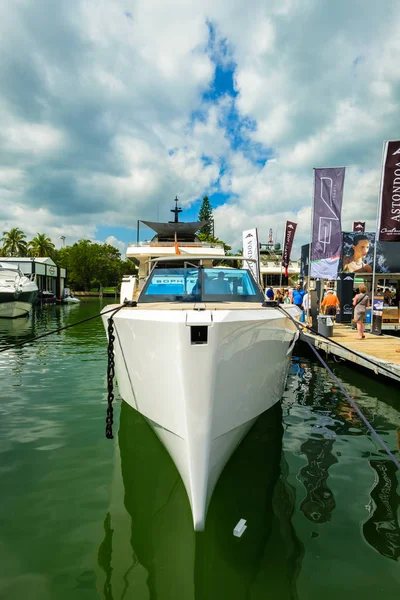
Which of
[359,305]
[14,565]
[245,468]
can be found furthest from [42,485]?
[359,305]

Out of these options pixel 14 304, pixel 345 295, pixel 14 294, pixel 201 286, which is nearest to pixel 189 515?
pixel 201 286

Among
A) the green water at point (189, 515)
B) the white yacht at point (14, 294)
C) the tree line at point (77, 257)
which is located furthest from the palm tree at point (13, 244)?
the green water at point (189, 515)

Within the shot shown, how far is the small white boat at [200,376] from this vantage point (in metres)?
3.44

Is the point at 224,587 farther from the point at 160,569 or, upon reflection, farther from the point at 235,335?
the point at 235,335

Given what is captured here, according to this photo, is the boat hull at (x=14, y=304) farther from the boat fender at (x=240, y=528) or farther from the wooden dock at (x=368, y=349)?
the boat fender at (x=240, y=528)

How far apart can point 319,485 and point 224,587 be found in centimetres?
193

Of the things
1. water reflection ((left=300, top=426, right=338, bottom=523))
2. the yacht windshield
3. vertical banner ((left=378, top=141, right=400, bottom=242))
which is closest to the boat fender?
water reflection ((left=300, top=426, right=338, bottom=523))

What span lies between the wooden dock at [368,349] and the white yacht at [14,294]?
19617 millimetres

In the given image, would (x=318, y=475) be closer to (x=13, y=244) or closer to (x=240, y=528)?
(x=240, y=528)

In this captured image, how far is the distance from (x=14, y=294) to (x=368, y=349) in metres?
21.8

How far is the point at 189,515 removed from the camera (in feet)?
12.6

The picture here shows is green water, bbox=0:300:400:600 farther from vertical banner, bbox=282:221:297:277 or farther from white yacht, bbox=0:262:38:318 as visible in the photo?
white yacht, bbox=0:262:38:318

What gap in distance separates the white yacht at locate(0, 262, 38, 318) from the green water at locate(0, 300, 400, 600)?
19470mm

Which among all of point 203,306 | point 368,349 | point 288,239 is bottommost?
point 368,349
